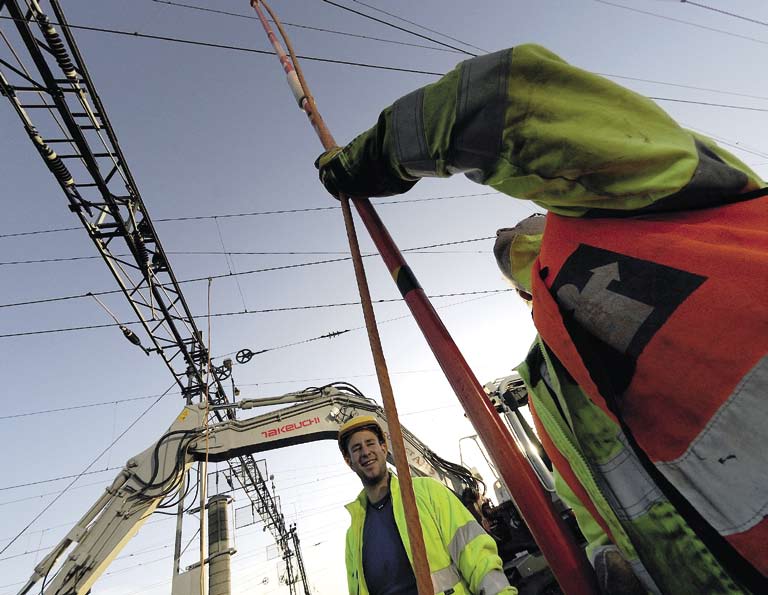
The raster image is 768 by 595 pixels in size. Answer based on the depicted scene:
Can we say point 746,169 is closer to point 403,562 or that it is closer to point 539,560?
point 403,562

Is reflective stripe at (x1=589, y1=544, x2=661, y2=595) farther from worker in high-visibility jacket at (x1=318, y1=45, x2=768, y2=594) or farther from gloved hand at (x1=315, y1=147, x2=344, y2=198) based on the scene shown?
gloved hand at (x1=315, y1=147, x2=344, y2=198)

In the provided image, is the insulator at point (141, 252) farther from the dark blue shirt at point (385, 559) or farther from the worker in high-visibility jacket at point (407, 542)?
the dark blue shirt at point (385, 559)

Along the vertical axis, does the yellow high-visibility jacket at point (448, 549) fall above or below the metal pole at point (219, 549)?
below

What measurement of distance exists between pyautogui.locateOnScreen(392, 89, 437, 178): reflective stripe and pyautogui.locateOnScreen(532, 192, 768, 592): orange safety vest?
44 centimetres

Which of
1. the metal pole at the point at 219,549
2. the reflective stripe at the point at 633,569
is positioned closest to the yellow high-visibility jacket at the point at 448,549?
the reflective stripe at the point at 633,569

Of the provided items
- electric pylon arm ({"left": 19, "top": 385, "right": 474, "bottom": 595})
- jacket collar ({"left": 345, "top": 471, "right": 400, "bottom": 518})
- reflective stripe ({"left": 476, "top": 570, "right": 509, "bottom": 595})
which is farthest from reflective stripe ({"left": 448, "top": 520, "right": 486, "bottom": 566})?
electric pylon arm ({"left": 19, "top": 385, "right": 474, "bottom": 595})

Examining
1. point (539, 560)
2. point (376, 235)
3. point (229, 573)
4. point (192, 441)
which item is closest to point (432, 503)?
point (376, 235)

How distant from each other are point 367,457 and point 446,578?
3.49ft

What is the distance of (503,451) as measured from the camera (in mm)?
731

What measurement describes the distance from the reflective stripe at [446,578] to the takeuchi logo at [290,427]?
4504mm

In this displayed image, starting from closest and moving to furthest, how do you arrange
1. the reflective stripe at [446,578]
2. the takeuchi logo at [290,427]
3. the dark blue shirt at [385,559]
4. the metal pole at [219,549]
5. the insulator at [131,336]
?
the reflective stripe at [446,578] < the dark blue shirt at [385,559] < the takeuchi logo at [290,427] < the insulator at [131,336] < the metal pole at [219,549]

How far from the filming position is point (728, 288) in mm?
599

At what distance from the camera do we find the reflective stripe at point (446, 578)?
2178 millimetres

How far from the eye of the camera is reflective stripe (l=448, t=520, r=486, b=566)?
225cm
